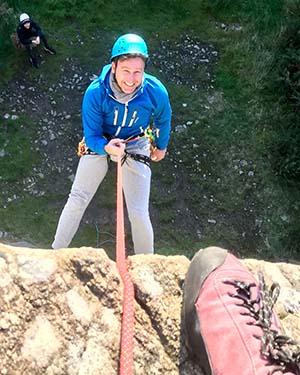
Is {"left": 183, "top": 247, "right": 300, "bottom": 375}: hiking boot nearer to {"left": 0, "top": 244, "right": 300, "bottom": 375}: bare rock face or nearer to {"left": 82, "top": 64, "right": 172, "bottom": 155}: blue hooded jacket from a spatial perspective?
{"left": 0, "top": 244, "right": 300, "bottom": 375}: bare rock face

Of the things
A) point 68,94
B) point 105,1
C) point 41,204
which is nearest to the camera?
point 41,204

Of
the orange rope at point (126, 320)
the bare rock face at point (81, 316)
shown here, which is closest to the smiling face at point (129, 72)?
the orange rope at point (126, 320)

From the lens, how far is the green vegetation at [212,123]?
792cm

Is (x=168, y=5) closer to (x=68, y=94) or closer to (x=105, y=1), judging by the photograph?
(x=105, y=1)

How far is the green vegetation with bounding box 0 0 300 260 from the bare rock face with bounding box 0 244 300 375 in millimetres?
4022

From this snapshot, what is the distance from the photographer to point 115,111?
4.77 m

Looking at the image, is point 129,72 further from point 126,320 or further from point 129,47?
point 126,320

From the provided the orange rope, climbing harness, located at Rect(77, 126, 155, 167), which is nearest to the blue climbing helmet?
climbing harness, located at Rect(77, 126, 155, 167)

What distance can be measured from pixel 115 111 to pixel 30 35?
4.42 metres

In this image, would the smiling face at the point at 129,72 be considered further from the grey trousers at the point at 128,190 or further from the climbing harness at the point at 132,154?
the grey trousers at the point at 128,190

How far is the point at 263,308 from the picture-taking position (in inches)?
128

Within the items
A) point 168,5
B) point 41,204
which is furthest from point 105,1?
point 41,204

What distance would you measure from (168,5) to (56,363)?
24.8 ft

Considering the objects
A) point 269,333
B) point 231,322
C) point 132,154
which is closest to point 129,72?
point 132,154
